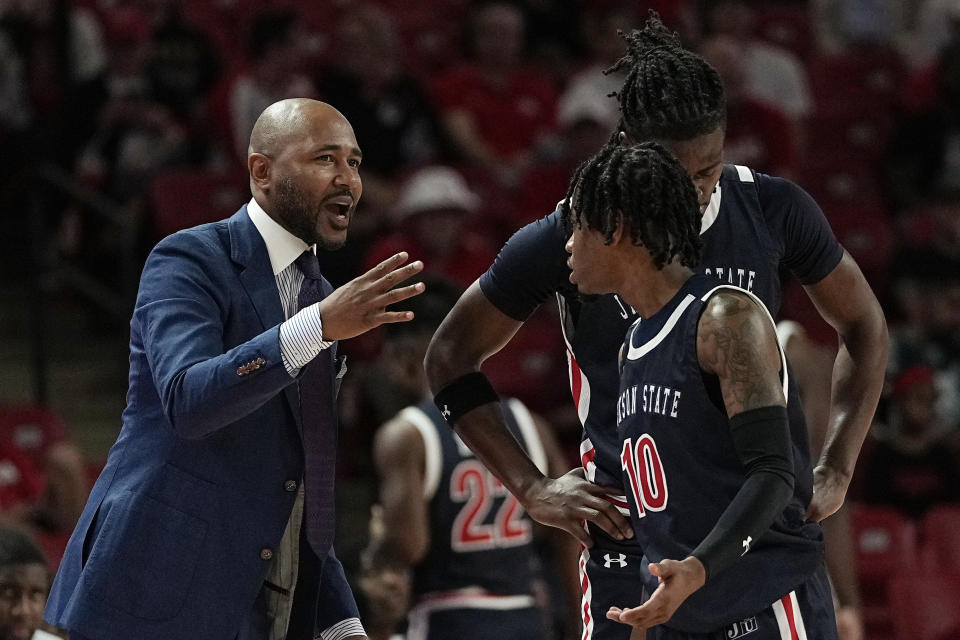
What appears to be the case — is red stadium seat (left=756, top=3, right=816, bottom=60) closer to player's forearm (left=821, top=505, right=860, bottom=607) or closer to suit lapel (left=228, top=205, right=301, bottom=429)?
player's forearm (left=821, top=505, right=860, bottom=607)

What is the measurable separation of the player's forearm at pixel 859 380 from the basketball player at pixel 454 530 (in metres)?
1.57

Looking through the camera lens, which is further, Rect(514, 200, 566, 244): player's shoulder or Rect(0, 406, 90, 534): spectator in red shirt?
Rect(0, 406, 90, 534): spectator in red shirt

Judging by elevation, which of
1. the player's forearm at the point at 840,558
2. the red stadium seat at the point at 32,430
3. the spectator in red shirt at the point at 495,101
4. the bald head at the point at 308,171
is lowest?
the player's forearm at the point at 840,558

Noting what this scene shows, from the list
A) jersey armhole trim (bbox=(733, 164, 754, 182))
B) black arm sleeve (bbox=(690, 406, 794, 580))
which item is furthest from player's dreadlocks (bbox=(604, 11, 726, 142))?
black arm sleeve (bbox=(690, 406, 794, 580))

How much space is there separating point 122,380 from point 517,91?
3375 millimetres

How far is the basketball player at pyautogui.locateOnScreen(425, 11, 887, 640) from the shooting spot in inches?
142

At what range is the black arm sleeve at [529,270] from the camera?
387 cm

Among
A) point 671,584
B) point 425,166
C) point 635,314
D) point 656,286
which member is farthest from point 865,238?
point 671,584

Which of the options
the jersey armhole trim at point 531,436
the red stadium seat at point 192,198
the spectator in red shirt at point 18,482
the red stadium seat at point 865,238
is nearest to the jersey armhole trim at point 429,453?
the jersey armhole trim at point 531,436

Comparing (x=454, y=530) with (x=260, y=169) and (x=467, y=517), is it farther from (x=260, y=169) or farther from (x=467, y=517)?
(x=260, y=169)

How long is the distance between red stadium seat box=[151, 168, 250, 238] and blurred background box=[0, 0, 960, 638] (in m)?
0.01

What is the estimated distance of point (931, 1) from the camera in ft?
41.0

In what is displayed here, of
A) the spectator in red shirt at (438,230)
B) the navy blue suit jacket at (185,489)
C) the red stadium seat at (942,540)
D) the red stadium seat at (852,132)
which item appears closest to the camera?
the navy blue suit jacket at (185,489)

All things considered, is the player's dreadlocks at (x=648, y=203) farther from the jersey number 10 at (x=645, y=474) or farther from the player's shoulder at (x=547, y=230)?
the player's shoulder at (x=547, y=230)
